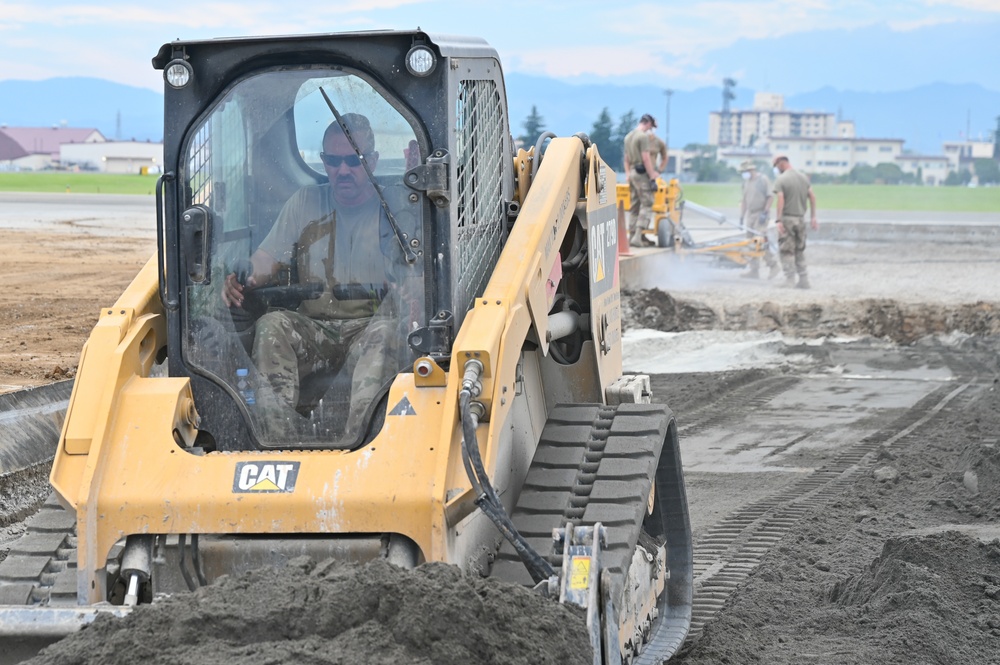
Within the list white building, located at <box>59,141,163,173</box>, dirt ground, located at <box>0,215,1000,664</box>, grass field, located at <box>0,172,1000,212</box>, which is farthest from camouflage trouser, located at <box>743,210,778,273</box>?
white building, located at <box>59,141,163,173</box>

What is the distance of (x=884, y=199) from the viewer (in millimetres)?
64875

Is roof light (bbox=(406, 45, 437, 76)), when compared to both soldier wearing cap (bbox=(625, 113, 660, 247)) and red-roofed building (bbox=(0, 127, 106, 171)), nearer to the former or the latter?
soldier wearing cap (bbox=(625, 113, 660, 247))

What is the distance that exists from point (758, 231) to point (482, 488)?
19.6m

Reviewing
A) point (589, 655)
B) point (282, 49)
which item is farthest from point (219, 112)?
point (589, 655)

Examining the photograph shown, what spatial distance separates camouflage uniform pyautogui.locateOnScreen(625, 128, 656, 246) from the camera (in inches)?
808

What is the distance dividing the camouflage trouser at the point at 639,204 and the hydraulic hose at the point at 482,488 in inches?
658

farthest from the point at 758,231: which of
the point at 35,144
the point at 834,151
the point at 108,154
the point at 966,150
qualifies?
the point at 966,150

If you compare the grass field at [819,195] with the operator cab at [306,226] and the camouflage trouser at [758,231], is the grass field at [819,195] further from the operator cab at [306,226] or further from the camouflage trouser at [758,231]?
the operator cab at [306,226]

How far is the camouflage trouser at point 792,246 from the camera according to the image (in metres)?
20.5

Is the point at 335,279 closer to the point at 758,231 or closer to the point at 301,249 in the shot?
the point at 301,249

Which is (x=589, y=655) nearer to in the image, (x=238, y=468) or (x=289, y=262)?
(x=238, y=468)

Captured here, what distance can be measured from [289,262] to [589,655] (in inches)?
70.9

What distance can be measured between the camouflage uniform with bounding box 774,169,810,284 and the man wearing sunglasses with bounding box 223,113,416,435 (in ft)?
54.1

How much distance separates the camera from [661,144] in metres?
20.5
